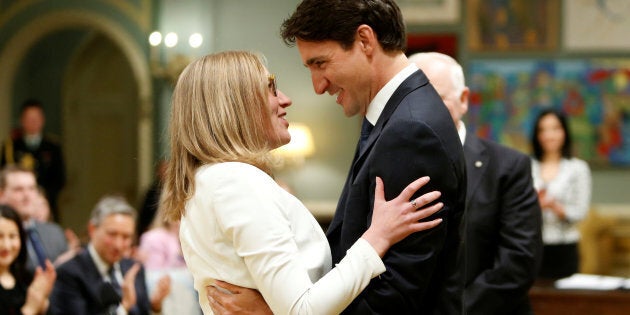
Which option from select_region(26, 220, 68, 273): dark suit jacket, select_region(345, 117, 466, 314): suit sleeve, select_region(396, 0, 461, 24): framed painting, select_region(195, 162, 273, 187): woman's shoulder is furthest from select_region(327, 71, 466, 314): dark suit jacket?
select_region(396, 0, 461, 24): framed painting

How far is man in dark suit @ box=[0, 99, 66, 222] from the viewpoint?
8.91 m

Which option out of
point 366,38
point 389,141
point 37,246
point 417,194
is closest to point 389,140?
point 389,141

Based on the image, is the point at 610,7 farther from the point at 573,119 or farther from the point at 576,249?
the point at 576,249

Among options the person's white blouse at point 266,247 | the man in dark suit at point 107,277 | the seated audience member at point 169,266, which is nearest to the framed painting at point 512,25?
the seated audience member at point 169,266

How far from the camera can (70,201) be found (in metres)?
12.3

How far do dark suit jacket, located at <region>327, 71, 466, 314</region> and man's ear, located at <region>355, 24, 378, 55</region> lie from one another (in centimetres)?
12

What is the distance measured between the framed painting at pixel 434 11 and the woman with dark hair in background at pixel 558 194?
3.20 m

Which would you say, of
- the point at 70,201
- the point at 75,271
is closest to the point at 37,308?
the point at 75,271

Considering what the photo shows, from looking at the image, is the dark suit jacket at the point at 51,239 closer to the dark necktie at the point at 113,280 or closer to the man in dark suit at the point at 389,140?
the dark necktie at the point at 113,280

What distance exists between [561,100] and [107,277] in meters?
5.58

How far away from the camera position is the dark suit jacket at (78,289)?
5.15 metres

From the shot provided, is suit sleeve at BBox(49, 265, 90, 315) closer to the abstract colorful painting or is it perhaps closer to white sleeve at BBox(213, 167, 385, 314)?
white sleeve at BBox(213, 167, 385, 314)

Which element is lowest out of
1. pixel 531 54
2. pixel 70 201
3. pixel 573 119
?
pixel 70 201

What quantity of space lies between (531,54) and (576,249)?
348 cm
